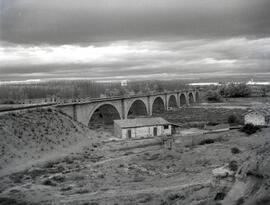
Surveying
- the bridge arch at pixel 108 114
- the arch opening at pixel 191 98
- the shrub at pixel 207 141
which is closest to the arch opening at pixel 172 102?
the arch opening at pixel 191 98

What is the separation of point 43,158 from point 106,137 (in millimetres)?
16557

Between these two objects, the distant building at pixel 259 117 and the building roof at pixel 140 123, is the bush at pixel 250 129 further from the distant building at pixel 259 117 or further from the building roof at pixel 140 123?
the building roof at pixel 140 123

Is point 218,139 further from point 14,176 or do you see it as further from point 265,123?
point 14,176

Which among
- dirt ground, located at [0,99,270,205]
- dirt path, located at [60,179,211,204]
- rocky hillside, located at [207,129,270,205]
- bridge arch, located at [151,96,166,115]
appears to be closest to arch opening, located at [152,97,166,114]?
bridge arch, located at [151,96,166,115]

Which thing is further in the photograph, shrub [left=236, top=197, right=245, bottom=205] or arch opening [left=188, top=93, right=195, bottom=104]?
arch opening [left=188, top=93, right=195, bottom=104]

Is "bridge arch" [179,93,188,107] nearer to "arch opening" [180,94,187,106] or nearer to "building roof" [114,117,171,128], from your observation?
"arch opening" [180,94,187,106]

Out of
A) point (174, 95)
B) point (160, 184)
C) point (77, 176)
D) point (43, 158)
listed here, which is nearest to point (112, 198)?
point (160, 184)

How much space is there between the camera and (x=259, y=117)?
182 feet

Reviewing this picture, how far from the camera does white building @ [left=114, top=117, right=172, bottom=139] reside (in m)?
49.1

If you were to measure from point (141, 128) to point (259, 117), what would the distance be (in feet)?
70.0

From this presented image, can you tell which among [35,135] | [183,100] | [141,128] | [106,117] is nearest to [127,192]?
[35,135]

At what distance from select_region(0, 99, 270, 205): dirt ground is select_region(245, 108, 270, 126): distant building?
31.2 ft

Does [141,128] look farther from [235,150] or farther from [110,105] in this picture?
[235,150]

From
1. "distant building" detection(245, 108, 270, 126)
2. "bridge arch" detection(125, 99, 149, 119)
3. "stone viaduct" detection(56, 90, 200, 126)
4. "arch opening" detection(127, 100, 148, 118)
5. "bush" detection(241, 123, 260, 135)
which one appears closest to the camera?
"stone viaduct" detection(56, 90, 200, 126)
